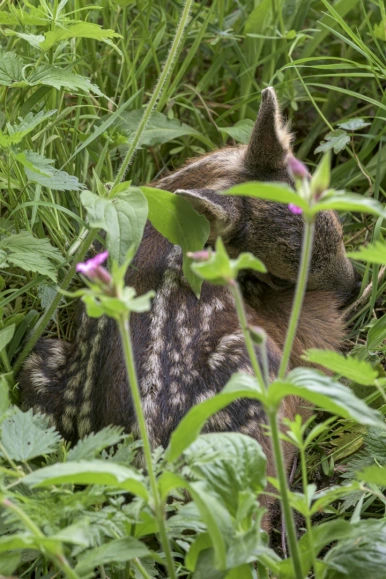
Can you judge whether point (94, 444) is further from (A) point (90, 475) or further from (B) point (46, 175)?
(B) point (46, 175)

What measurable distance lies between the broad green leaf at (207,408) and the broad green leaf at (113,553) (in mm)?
240

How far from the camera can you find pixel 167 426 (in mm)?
3068

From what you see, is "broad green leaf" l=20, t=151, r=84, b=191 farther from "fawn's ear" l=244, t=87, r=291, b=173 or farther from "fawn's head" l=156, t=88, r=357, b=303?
"fawn's ear" l=244, t=87, r=291, b=173

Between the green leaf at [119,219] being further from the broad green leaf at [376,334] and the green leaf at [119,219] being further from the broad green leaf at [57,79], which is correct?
the broad green leaf at [376,334]

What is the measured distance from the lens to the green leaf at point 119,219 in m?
2.70

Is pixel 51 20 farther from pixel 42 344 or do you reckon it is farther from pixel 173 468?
pixel 173 468

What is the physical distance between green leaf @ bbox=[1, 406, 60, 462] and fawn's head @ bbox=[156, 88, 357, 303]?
147cm

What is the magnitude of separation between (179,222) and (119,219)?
13.9 inches

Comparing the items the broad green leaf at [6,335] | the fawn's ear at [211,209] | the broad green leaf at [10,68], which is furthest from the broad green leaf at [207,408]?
the broad green leaf at [10,68]

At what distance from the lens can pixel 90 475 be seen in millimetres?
1840

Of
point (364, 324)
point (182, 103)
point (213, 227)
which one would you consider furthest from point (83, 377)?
point (182, 103)

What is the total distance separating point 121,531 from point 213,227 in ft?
5.68

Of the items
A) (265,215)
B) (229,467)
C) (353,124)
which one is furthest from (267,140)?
(229,467)

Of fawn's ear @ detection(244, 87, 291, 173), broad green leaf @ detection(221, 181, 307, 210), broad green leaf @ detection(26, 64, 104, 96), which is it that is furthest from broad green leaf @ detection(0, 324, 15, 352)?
fawn's ear @ detection(244, 87, 291, 173)
